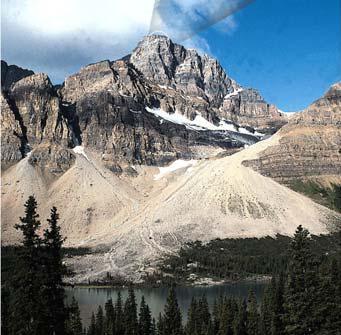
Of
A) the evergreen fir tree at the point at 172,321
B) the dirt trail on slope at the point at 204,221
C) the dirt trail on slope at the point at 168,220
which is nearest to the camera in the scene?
the evergreen fir tree at the point at 172,321

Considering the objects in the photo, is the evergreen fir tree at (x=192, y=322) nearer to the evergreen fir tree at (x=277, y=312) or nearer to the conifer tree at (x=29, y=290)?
the evergreen fir tree at (x=277, y=312)

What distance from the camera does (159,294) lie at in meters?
121

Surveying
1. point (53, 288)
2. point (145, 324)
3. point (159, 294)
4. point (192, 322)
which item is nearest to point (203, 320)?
point (192, 322)

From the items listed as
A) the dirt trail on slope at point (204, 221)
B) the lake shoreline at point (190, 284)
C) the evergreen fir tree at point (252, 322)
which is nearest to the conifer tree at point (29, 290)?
the evergreen fir tree at point (252, 322)

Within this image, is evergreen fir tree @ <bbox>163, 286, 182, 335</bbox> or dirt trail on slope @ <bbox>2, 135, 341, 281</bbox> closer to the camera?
evergreen fir tree @ <bbox>163, 286, 182, 335</bbox>

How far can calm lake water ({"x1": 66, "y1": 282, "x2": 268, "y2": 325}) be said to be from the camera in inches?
4122

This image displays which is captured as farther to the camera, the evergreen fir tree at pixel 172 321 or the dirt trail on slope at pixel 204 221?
the dirt trail on slope at pixel 204 221

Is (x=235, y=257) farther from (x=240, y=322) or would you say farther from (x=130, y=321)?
(x=130, y=321)

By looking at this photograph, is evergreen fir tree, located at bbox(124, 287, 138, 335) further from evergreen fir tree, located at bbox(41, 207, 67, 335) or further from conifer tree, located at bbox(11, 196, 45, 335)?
conifer tree, located at bbox(11, 196, 45, 335)

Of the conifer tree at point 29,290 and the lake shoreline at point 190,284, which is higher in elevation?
the lake shoreline at point 190,284

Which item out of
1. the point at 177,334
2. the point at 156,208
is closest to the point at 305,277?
the point at 177,334

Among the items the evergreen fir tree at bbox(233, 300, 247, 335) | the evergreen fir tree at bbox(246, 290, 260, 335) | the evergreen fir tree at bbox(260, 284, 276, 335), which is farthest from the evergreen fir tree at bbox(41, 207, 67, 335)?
the evergreen fir tree at bbox(233, 300, 247, 335)

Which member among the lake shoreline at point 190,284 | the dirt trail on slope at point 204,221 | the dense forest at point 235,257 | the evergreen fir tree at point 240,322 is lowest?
the evergreen fir tree at point 240,322

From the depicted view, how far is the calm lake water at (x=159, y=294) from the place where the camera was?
104688mm
